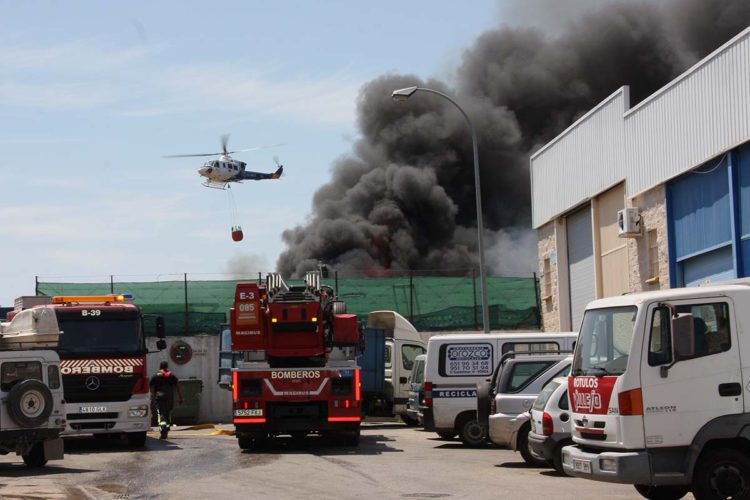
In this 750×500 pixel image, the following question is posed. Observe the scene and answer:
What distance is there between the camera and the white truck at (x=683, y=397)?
10.2 m

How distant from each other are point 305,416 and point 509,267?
38946mm

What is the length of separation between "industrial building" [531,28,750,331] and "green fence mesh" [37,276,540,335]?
403 cm

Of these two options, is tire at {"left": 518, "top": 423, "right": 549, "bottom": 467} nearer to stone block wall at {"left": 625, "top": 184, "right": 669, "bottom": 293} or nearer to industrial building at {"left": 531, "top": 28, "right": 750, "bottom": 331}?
industrial building at {"left": 531, "top": 28, "right": 750, "bottom": 331}

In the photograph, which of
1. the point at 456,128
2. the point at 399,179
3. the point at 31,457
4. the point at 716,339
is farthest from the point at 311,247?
the point at 716,339

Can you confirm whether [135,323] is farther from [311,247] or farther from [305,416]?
[311,247]

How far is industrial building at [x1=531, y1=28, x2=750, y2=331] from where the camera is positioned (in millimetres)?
20109

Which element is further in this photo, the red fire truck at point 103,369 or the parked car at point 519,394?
the red fire truck at point 103,369

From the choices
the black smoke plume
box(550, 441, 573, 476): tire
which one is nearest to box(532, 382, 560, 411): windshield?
box(550, 441, 573, 476): tire

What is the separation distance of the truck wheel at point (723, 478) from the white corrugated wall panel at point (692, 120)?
1043cm

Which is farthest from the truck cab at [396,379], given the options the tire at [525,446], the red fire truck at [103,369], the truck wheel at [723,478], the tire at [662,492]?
the truck wheel at [723,478]

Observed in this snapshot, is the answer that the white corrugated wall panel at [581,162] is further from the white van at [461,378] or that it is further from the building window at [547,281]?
the white van at [461,378]

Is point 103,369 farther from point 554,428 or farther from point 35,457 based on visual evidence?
point 554,428

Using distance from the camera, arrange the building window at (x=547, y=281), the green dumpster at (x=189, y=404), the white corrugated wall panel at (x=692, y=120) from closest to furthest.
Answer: the white corrugated wall panel at (x=692, y=120) → the green dumpster at (x=189, y=404) → the building window at (x=547, y=281)

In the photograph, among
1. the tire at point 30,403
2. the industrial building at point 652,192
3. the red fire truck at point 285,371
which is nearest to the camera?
the tire at point 30,403
